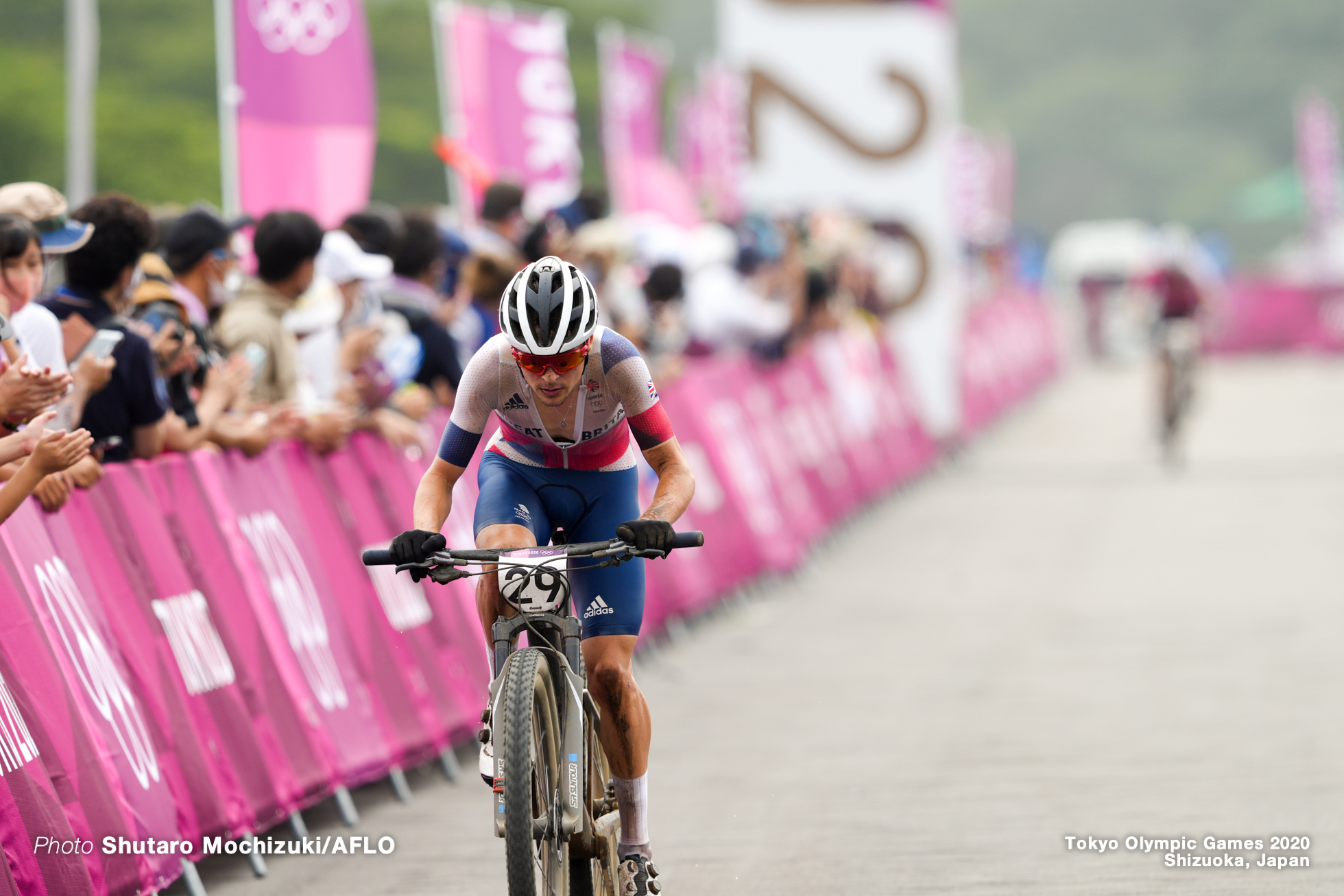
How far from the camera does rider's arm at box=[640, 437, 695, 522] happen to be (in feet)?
19.5

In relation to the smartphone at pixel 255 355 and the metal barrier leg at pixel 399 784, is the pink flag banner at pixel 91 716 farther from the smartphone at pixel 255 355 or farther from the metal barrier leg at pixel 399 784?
the smartphone at pixel 255 355

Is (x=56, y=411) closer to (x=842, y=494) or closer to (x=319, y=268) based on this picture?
(x=319, y=268)

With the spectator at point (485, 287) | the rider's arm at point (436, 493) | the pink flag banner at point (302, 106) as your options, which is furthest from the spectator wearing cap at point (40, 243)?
the pink flag banner at point (302, 106)

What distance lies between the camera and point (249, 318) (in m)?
8.59

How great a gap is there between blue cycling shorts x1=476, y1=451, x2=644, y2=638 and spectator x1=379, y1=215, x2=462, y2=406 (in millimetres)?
3488

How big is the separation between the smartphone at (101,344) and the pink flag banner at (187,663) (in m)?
0.36

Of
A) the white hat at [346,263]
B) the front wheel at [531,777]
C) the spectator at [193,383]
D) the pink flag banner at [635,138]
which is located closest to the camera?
the front wheel at [531,777]

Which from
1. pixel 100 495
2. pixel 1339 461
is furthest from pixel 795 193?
pixel 100 495

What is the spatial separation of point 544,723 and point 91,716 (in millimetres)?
1445

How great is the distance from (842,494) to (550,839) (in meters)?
12.5

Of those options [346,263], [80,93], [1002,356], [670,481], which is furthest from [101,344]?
[1002,356]

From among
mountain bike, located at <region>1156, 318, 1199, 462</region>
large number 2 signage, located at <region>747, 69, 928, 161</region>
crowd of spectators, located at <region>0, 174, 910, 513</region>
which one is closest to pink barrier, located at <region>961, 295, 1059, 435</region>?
mountain bike, located at <region>1156, 318, 1199, 462</region>

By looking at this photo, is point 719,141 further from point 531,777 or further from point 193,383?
point 531,777

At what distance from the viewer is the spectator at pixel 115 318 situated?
693cm
